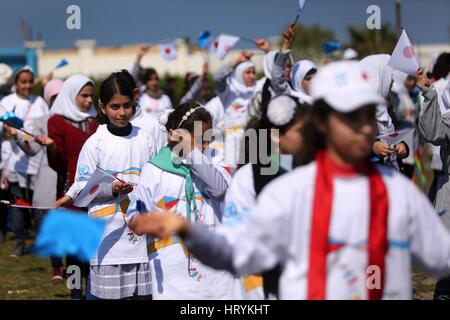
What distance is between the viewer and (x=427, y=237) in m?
3.33

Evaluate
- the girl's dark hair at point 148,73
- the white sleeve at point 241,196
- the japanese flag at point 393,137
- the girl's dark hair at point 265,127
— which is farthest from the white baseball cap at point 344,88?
the girl's dark hair at point 148,73

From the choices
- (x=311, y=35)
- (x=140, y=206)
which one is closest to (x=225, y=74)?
(x=140, y=206)

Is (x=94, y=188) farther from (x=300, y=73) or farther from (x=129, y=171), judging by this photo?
(x=300, y=73)

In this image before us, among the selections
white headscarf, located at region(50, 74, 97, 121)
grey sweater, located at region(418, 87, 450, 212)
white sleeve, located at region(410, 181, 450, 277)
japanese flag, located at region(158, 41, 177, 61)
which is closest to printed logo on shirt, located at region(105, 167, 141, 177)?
white headscarf, located at region(50, 74, 97, 121)

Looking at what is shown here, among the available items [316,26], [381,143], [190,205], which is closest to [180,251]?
[190,205]

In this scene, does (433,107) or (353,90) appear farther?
(433,107)

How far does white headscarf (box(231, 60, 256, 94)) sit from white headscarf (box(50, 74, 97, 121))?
4.45m

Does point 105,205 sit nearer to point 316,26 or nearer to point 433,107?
point 433,107

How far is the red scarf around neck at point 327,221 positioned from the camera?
3201 mm

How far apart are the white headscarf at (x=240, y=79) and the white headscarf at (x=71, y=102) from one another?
14.6 feet

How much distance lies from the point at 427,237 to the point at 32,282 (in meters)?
6.32

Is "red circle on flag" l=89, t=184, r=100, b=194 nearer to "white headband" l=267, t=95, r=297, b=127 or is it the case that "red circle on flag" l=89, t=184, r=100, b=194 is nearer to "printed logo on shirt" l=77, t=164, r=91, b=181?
"printed logo on shirt" l=77, t=164, r=91, b=181

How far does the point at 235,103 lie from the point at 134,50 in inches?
2027

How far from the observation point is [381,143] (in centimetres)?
614
